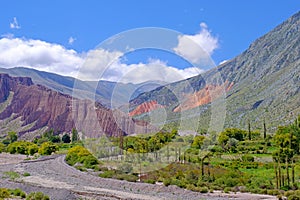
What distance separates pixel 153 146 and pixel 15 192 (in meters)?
14.5

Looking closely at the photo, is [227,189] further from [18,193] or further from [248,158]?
[248,158]

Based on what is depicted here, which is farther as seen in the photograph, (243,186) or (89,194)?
(243,186)

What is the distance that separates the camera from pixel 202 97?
27938mm

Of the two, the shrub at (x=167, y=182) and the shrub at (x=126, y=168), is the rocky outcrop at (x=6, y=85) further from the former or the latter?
the shrub at (x=167, y=182)

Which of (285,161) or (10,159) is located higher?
(285,161)

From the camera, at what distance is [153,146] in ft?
131

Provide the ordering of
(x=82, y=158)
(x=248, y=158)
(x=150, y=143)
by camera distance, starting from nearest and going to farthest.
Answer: (x=150, y=143)
(x=248, y=158)
(x=82, y=158)

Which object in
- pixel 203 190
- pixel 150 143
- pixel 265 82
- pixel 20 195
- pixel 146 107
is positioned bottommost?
pixel 20 195

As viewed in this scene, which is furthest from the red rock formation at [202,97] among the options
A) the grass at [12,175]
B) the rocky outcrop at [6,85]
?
the rocky outcrop at [6,85]

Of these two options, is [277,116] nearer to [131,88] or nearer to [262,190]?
[262,190]

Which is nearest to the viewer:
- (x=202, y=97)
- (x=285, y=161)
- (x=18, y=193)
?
(x=202, y=97)

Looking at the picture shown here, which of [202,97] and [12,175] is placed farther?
[12,175]

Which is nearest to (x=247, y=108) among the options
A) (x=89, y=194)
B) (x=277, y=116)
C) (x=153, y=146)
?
(x=277, y=116)

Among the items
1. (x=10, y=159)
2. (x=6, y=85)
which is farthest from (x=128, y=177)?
(x=6, y=85)
